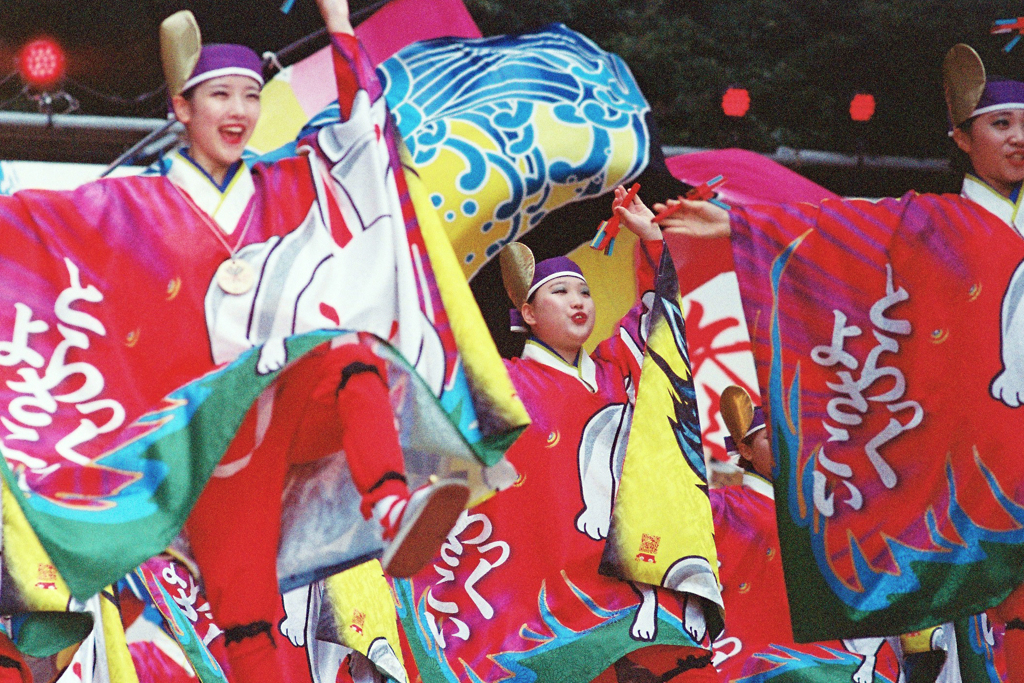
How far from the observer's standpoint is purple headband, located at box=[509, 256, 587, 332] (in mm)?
3846

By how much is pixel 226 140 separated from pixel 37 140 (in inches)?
84.3

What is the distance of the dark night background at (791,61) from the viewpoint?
18.2 ft

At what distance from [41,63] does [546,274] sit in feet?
6.65

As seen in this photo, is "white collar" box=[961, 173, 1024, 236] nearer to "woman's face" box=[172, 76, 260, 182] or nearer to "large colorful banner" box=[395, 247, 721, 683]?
"large colorful banner" box=[395, 247, 721, 683]

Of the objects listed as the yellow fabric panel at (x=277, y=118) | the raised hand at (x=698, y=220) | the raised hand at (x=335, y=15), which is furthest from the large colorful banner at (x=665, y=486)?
the yellow fabric panel at (x=277, y=118)

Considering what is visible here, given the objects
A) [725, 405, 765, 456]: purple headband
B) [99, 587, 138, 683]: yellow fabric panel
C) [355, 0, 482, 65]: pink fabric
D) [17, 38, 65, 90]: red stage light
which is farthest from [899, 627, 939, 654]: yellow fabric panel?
[17, 38, 65, 90]: red stage light

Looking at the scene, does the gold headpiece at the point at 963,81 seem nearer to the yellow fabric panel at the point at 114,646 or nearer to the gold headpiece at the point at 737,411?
the gold headpiece at the point at 737,411

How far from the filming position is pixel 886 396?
342 centimetres

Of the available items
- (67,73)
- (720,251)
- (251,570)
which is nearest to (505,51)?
(720,251)

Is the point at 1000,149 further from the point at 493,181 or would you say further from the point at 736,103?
the point at 736,103

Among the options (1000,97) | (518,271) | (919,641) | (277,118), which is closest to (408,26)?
(277,118)

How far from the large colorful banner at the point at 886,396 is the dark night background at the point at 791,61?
86.6 inches

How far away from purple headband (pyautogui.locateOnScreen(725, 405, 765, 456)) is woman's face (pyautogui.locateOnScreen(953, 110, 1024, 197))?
987 millimetres

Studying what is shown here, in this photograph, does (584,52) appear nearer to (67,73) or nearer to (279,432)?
(67,73)
